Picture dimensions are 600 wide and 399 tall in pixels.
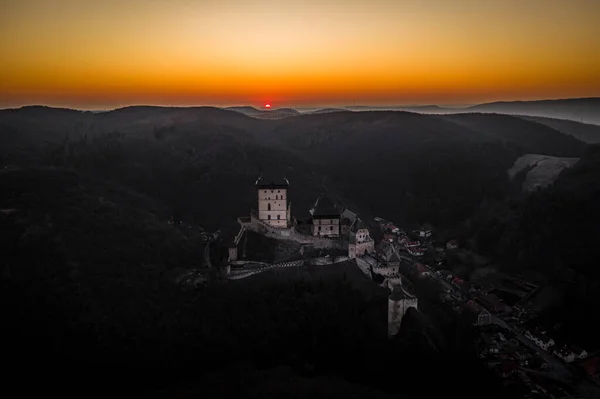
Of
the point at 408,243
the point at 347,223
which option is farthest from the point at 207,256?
the point at 408,243

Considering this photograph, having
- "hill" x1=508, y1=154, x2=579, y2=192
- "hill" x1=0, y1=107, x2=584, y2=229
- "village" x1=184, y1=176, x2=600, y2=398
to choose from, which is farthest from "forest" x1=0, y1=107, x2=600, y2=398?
"hill" x1=508, y1=154, x2=579, y2=192

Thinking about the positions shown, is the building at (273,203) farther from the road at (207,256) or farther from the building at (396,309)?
the building at (396,309)

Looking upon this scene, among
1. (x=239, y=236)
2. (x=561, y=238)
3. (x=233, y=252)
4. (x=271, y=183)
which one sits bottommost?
(x=561, y=238)

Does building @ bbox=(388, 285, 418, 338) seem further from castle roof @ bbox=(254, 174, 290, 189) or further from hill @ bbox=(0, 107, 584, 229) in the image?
hill @ bbox=(0, 107, 584, 229)

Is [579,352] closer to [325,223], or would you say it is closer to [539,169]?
[325,223]

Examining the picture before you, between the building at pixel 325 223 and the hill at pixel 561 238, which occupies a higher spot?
the building at pixel 325 223

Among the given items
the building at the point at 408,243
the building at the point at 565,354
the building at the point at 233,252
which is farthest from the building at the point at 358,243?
the building at the point at 408,243
